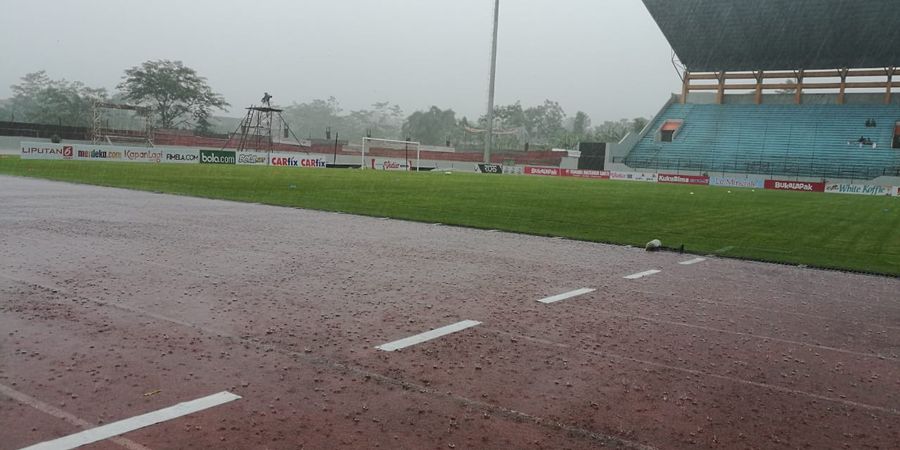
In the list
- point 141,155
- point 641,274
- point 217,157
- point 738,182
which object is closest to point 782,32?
point 738,182

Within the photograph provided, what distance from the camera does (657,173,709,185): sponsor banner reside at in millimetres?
52750

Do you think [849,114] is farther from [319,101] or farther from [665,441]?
[319,101]

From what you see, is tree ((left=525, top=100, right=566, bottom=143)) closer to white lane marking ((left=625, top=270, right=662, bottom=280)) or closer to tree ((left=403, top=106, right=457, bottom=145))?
tree ((left=403, top=106, right=457, bottom=145))

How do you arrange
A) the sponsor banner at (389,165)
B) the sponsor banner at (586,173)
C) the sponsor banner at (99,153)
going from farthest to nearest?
the sponsor banner at (389,165), the sponsor banner at (586,173), the sponsor banner at (99,153)

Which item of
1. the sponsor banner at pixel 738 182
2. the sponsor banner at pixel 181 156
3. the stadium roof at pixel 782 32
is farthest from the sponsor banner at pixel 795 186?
the sponsor banner at pixel 181 156

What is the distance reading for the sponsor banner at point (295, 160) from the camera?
54503 millimetres

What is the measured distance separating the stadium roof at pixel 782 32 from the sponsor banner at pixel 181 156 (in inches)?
1521

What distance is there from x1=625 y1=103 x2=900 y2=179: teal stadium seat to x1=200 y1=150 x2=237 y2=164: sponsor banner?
35706mm

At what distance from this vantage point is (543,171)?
6625 centimetres

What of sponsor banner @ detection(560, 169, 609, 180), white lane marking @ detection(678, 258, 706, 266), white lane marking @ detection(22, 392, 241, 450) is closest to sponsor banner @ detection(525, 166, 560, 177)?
sponsor banner @ detection(560, 169, 609, 180)

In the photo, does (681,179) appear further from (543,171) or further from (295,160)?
(295,160)

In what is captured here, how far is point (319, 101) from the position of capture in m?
151

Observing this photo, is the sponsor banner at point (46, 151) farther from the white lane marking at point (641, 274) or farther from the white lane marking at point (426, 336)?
the white lane marking at point (426, 336)

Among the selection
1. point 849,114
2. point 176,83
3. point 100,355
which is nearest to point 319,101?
point 176,83
